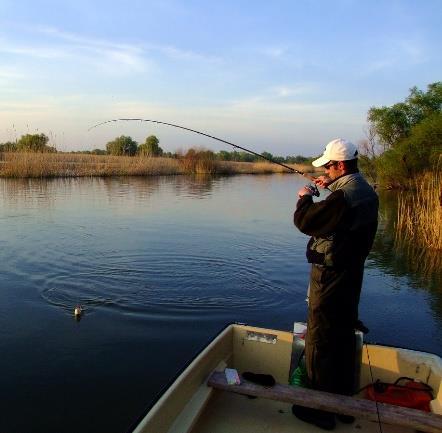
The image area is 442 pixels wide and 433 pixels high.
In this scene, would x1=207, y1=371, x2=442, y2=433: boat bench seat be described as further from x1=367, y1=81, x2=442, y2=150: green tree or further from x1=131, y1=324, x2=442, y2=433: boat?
x1=367, y1=81, x2=442, y2=150: green tree

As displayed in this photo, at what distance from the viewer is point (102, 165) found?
35.6m

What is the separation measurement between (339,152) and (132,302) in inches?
181

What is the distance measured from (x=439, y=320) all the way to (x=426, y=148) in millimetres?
28674

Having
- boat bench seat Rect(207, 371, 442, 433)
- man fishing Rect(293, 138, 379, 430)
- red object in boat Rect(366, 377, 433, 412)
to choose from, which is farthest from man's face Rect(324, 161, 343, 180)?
red object in boat Rect(366, 377, 433, 412)

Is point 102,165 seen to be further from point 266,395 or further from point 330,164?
point 266,395

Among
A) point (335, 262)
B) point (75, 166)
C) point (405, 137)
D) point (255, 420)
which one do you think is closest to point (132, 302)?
point (255, 420)

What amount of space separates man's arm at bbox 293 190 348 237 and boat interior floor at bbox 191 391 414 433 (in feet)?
4.92

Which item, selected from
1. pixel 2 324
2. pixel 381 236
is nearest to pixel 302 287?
pixel 2 324

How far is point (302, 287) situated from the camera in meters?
8.46

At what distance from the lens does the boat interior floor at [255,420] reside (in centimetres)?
356

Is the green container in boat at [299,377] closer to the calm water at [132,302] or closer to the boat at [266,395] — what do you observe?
the boat at [266,395]

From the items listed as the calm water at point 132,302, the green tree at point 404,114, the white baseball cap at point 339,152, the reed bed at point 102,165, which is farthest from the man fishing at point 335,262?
the green tree at point 404,114

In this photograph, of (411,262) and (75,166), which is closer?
(411,262)

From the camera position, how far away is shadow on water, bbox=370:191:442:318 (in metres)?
9.18
